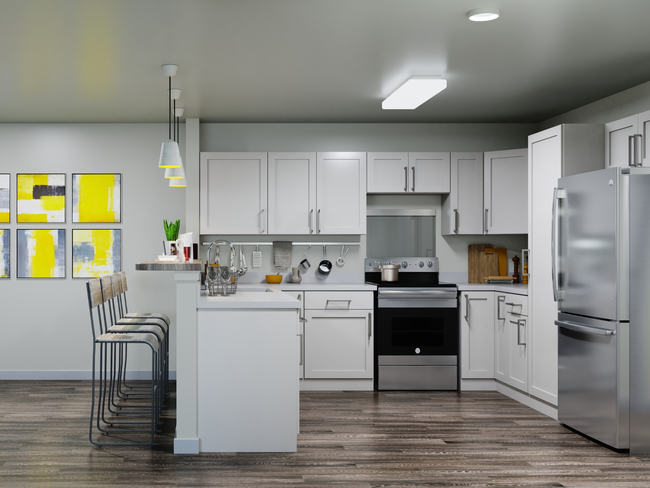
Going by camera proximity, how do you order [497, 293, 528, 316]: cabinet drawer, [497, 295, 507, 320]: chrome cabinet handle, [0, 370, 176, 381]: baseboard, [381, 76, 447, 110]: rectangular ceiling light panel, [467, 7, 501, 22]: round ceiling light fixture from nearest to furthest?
[467, 7, 501, 22]: round ceiling light fixture < [381, 76, 447, 110]: rectangular ceiling light panel < [497, 293, 528, 316]: cabinet drawer < [497, 295, 507, 320]: chrome cabinet handle < [0, 370, 176, 381]: baseboard

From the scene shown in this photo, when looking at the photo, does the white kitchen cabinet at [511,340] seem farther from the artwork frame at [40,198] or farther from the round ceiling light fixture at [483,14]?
the artwork frame at [40,198]

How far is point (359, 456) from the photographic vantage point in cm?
346

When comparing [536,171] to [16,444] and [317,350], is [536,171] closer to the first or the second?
[317,350]

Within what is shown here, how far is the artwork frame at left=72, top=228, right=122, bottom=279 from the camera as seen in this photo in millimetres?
5707

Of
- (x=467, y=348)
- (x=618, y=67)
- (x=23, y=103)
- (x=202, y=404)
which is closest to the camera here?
(x=202, y=404)

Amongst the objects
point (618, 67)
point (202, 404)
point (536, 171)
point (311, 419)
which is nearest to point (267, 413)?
point (202, 404)

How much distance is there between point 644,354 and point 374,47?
2524mm

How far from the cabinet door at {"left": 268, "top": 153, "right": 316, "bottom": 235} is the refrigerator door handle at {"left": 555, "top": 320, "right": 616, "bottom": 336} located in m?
2.45

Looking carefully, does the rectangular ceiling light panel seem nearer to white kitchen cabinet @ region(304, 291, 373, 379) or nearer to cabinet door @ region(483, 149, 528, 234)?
cabinet door @ region(483, 149, 528, 234)

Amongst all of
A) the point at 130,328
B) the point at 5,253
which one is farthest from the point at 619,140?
the point at 5,253

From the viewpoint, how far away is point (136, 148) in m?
5.72

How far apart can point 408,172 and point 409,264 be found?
0.95 metres

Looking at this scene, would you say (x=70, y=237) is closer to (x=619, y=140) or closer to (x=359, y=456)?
(x=359, y=456)

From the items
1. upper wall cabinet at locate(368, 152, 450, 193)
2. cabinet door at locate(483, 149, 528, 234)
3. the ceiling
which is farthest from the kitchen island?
cabinet door at locate(483, 149, 528, 234)
